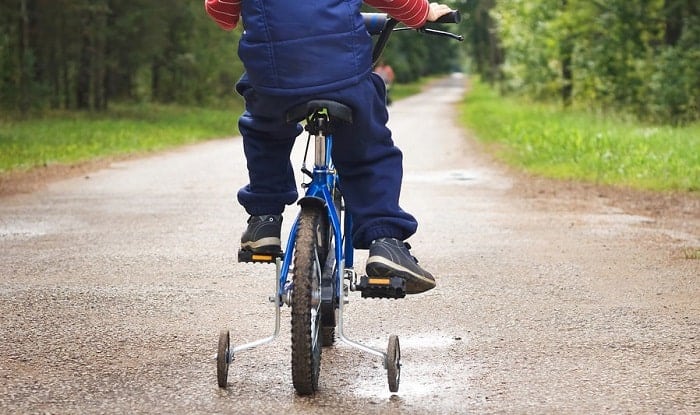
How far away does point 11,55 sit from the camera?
2783cm

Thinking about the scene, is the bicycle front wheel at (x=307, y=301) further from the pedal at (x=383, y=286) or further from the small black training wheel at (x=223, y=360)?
the small black training wheel at (x=223, y=360)

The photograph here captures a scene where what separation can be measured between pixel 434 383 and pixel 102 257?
4005mm

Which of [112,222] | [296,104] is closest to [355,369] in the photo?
[296,104]

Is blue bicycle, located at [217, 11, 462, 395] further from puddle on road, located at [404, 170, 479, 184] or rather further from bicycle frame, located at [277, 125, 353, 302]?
puddle on road, located at [404, 170, 479, 184]

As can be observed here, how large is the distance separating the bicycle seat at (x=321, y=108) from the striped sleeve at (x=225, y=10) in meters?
0.48

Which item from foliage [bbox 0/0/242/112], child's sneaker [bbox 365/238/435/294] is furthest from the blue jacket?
foliage [bbox 0/0/242/112]

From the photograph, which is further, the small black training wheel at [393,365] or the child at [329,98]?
the small black training wheel at [393,365]

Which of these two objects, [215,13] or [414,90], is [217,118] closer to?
[215,13]

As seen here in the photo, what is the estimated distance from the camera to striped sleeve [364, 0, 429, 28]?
4332mm

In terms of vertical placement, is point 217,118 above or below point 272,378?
below

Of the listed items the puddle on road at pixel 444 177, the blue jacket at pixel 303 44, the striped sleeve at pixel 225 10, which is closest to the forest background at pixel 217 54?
the puddle on road at pixel 444 177

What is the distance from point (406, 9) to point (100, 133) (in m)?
19.7

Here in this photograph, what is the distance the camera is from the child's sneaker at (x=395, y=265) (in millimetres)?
4359

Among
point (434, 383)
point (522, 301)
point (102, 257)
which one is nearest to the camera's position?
point (434, 383)
